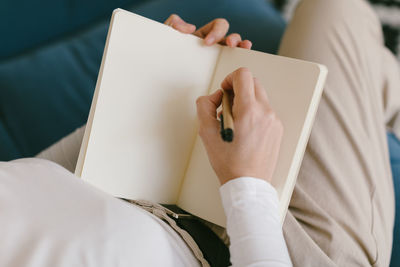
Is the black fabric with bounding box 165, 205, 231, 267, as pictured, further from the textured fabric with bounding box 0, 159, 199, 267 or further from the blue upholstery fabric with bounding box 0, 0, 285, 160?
the blue upholstery fabric with bounding box 0, 0, 285, 160

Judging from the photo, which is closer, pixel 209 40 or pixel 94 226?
pixel 94 226

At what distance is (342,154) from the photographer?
61 cm

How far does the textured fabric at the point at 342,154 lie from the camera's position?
0.54 m

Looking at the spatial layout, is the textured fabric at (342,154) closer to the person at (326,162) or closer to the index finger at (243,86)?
the person at (326,162)

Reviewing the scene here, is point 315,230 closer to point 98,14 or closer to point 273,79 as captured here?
point 273,79

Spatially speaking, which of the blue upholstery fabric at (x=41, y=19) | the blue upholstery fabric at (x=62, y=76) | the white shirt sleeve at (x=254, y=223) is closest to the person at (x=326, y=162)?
the white shirt sleeve at (x=254, y=223)

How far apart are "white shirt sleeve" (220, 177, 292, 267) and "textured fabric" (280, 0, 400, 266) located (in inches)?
5.7

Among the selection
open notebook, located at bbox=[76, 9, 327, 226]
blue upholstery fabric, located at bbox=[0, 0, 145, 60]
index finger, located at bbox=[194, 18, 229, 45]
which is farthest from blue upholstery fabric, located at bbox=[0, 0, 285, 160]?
open notebook, located at bbox=[76, 9, 327, 226]

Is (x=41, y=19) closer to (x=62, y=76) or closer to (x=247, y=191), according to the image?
(x=62, y=76)

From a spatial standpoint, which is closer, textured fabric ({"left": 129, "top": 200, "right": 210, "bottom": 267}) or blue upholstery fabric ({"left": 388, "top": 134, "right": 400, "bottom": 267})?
textured fabric ({"left": 129, "top": 200, "right": 210, "bottom": 267})

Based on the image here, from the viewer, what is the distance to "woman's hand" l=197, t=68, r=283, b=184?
40 centimetres

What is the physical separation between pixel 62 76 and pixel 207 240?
25.0 inches

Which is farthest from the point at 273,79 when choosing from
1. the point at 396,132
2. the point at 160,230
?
the point at 396,132

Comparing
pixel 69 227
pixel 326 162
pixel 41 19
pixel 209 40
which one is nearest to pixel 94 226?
pixel 69 227
